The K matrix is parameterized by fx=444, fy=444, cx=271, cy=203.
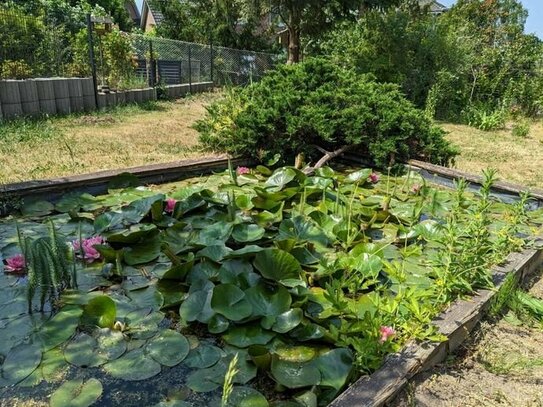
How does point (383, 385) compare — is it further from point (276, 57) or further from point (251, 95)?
point (276, 57)

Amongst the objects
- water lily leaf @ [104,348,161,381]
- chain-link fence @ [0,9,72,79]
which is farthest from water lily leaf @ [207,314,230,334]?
chain-link fence @ [0,9,72,79]

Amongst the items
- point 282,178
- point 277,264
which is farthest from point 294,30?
point 277,264

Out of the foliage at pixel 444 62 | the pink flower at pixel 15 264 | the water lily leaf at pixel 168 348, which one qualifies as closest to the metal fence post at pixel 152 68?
the foliage at pixel 444 62

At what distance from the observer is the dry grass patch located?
5.39 metres

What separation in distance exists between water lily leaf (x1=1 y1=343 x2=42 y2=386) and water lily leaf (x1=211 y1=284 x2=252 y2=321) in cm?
75

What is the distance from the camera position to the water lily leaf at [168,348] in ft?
6.06

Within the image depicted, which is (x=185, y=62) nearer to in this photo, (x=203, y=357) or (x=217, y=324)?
(x=217, y=324)

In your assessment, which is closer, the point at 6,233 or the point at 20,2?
the point at 6,233

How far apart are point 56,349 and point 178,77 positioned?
1130cm

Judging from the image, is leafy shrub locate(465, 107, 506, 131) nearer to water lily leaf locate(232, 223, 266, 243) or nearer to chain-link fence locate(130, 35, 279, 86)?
chain-link fence locate(130, 35, 279, 86)

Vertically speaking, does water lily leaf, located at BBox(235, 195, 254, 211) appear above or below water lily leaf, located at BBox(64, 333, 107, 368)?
above

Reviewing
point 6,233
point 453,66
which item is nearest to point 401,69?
point 453,66

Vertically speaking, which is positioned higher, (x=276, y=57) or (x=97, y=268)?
(x=276, y=57)

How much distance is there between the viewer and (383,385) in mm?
1625
